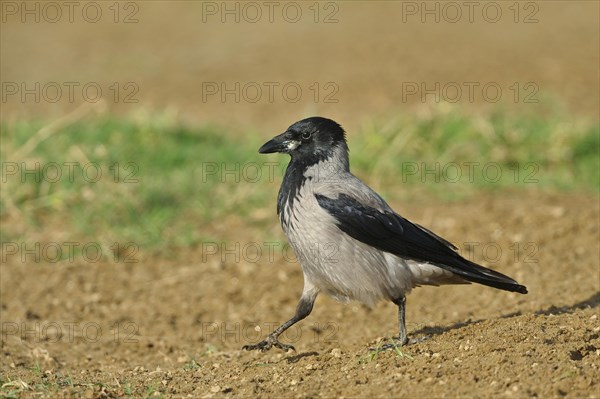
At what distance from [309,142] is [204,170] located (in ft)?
16.1

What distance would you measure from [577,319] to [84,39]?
15432mm

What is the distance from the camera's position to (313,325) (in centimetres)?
750

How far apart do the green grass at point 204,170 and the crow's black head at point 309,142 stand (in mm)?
3082

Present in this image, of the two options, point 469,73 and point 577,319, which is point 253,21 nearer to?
point 469,73

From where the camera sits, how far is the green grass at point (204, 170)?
378 inches

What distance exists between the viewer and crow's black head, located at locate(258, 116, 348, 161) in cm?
646
